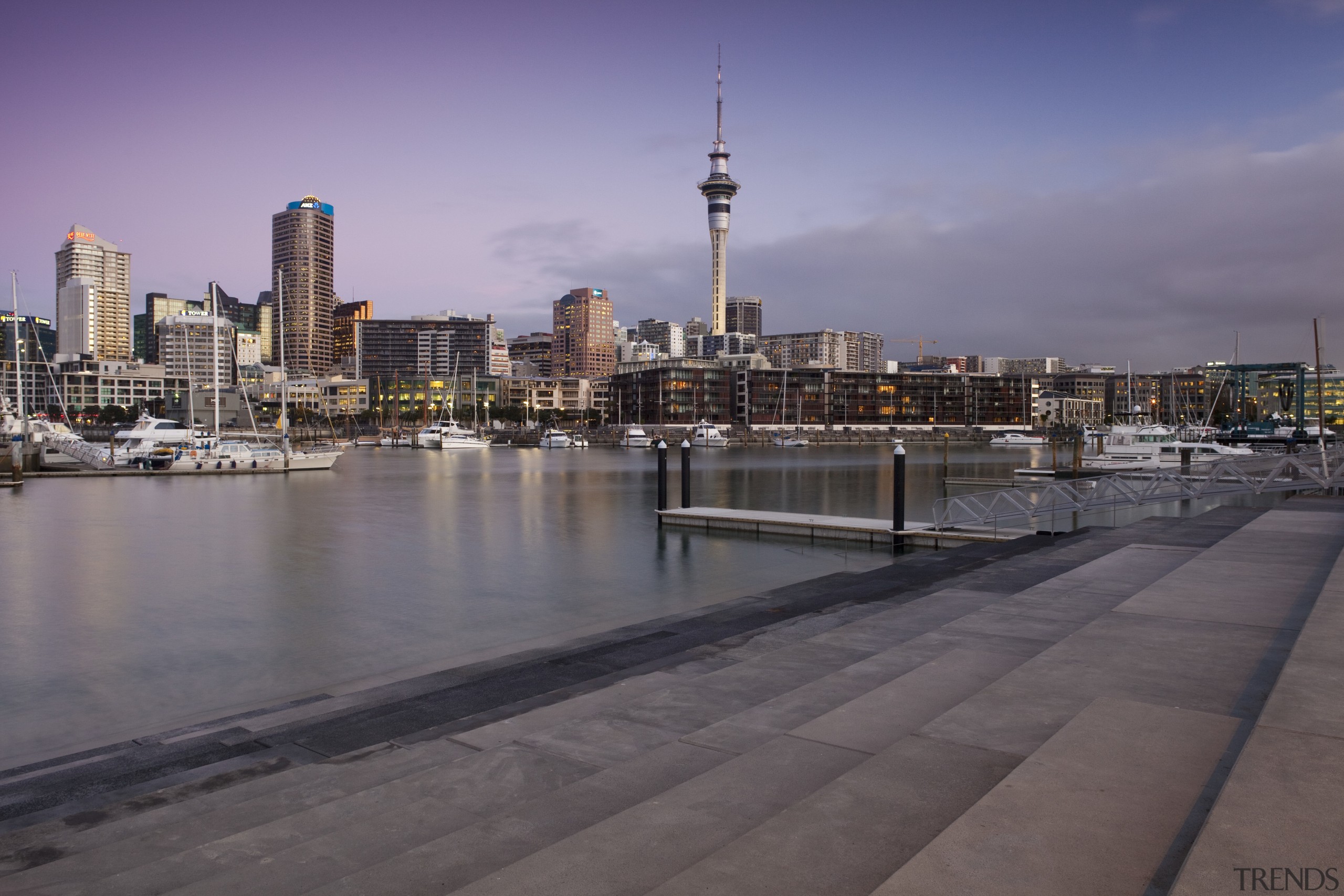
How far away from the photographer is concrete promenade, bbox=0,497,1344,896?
429cm

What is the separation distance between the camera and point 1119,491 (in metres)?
25.3

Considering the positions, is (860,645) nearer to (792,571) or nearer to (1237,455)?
(792,571)

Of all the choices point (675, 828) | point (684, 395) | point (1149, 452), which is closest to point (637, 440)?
point (684, 395)

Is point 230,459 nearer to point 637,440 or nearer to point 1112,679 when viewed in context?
point 1112,679

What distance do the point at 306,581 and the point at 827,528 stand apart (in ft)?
48.8

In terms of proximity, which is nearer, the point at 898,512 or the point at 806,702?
the point at 806,702

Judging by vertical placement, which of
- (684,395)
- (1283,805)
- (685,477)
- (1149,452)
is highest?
(684,395)

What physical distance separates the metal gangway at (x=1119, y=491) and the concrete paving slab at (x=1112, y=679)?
14402 mm

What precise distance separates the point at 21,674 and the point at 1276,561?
1897cm

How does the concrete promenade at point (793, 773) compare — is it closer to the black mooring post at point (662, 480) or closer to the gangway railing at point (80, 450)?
the black mooring post at point (662, 480)

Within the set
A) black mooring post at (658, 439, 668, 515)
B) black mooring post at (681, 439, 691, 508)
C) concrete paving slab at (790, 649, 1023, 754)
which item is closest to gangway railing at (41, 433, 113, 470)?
black mooring post at (658, 439, 668, 515)

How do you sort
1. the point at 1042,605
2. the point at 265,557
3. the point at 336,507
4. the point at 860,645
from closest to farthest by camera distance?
the point at 860,645
the point at 1042,605
the point at 265,557
the point at 336,507

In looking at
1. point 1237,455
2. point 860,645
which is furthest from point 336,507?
point 1237,455

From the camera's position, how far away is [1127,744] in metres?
5.58
